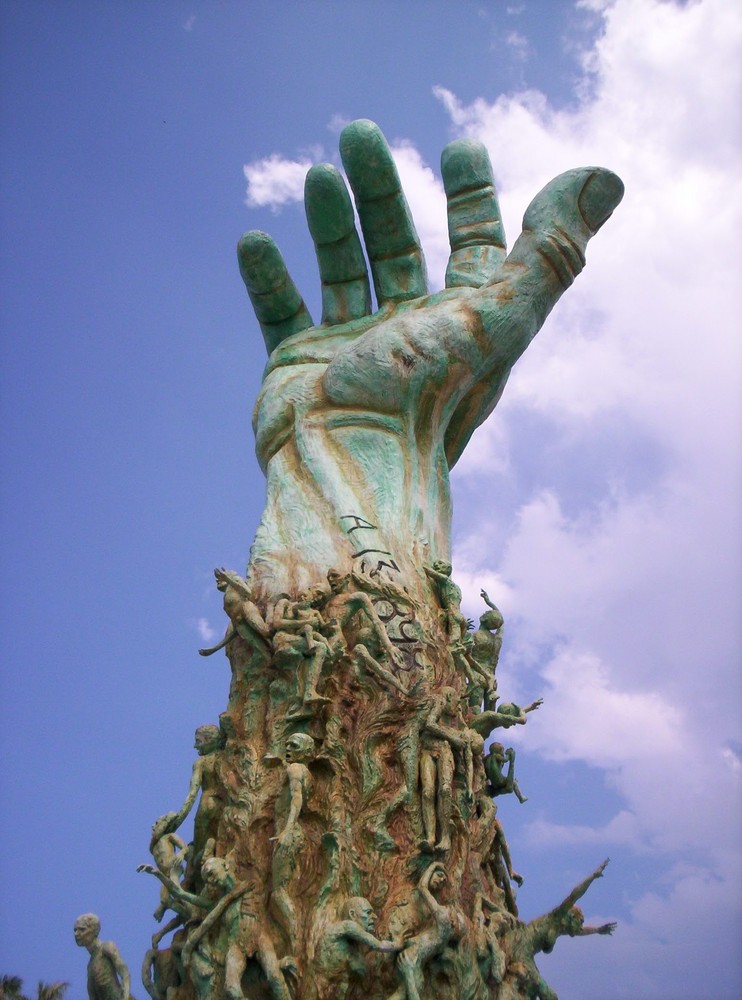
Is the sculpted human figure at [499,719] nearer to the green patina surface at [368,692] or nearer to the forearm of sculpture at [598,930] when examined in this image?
the green patina surface at [368,692]

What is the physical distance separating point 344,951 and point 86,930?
1.61m

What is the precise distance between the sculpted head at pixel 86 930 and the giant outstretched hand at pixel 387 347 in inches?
86.7

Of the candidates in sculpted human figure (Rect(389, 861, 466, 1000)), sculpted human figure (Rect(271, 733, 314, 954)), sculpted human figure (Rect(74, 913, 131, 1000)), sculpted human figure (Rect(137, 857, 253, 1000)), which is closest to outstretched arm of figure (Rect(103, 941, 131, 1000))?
sculpted human figure (Rect(74, 913, 131, 1000))

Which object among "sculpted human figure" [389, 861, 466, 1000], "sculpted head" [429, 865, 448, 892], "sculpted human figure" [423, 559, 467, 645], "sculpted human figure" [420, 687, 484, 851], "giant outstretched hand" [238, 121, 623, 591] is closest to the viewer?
"sculpted human figure" [389, 861, 466, 1000]

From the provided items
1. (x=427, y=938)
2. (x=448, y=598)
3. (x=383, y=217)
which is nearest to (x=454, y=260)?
→ (x=383, y=217)

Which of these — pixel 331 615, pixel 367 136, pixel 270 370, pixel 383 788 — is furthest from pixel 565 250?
pixel 383 788

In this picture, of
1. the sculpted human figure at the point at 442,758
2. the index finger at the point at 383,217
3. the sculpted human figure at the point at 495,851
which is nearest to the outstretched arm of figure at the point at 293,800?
the sculpted human figure at the point at 442,758

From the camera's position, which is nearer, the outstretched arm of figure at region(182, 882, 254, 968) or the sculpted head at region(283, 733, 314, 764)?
the outstretched arm of figure at region(182, 882, 254, 968)

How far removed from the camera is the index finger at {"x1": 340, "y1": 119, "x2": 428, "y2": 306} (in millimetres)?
8539

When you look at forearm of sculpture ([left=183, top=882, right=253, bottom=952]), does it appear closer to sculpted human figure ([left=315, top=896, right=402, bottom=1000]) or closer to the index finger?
sculpted human figure ([left=315, top=896, right=402, bottom=1000])

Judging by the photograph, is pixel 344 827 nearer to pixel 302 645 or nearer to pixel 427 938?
pixel 427 938

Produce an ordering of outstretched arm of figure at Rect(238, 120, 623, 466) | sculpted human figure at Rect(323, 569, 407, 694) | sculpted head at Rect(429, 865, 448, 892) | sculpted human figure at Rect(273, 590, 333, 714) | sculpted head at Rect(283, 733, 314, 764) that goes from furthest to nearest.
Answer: outstretched arm of figure at Rect(238, 120, 623, 466) → sculpted human figure at Rect(323, 569, 407, 694) → sculpted human figure at Rect(273, 590, 333, 714) → sculpted head at Rect(283, 733, 314, 764) → sculpted head at Rect(429, 865, 448, 892)

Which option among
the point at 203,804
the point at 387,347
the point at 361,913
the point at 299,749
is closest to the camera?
the point at 361,913

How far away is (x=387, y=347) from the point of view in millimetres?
7445
